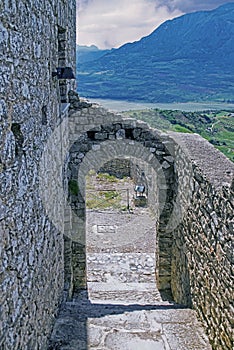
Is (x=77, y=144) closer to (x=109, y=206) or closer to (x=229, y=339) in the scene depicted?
(x=229, y=339)

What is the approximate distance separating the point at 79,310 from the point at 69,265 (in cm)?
162

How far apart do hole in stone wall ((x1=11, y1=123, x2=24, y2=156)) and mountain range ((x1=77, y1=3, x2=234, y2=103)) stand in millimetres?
→ 16226

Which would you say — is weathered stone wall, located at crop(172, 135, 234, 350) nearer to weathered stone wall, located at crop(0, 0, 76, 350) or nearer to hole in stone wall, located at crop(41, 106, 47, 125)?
weathered stone wall, located at crop(0, 0, 76, 350)

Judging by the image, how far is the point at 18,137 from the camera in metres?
3.10

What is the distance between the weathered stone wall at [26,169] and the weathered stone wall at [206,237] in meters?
1.80

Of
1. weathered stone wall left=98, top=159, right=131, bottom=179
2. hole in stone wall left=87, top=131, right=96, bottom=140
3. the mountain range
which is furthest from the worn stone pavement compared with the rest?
the mountain range

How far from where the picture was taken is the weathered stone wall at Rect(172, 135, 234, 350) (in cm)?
400

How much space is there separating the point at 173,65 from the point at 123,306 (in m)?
61.5

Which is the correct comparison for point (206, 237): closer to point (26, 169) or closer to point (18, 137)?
point (26, 169)

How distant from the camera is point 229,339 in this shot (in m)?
3.86

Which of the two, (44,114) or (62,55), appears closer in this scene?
(44,114)

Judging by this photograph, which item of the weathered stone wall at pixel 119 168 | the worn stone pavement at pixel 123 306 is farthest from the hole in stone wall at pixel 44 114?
the weathered stone wall at pixel 119 168

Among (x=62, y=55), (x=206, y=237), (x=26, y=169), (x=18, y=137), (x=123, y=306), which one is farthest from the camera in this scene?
(x=123, y=306)

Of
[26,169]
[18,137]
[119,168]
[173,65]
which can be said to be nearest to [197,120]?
[119,168]
